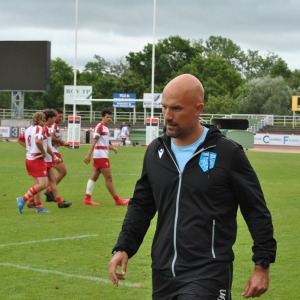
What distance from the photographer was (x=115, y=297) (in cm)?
756

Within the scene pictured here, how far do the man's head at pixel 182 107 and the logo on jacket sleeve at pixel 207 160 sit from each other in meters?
0.15

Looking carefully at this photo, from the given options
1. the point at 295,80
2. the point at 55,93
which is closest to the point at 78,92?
the point at 55,93

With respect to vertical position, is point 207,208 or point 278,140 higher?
point 207,208

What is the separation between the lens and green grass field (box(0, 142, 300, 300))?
788cm

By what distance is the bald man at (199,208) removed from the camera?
165 inches

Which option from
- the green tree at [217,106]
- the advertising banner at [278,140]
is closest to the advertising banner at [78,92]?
the green tree at [217,106]

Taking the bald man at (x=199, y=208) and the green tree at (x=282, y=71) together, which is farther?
the green tree at (x=282, y=71)

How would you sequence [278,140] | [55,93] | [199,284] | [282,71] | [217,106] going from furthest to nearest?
[282,71] → [55,93] → [217,106] → [278,140] → [199,284]

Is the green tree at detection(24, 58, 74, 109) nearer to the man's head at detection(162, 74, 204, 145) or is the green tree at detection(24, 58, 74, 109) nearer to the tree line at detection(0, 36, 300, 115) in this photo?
the tree line at detection(0, 36, 300, 115)

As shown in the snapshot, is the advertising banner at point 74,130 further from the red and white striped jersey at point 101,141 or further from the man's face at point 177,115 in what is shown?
the man's face at point 177,115

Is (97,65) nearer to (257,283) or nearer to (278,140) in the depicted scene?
(278,140)

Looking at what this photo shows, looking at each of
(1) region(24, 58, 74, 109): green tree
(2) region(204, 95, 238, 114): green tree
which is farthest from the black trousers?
(1) region(24, 58, 74, 109): green tree

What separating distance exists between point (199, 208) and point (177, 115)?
566 millimetres

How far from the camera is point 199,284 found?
4.15 meters
